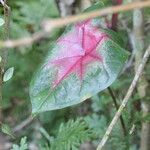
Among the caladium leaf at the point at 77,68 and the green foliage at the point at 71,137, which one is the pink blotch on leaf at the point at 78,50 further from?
the green foliage at the point at 71,137

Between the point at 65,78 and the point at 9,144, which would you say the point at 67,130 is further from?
the point at 9,144

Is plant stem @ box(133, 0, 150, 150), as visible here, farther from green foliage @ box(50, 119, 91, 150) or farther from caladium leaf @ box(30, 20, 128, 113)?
caladium leaf @ box(30, 20, 128, 113)

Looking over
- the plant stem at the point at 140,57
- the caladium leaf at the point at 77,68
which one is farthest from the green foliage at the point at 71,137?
the caladium leaf at the point at 77,68

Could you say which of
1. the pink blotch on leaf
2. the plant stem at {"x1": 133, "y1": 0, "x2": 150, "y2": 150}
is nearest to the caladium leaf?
the pink blotch on leaf

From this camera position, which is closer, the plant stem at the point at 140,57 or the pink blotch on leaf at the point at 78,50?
the pink blotch on leaf at the point at 78,50

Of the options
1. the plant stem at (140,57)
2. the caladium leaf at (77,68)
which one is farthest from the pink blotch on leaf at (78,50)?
the plant stem at (140,57)

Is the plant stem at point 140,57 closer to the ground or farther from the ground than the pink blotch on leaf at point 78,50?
closer to the ground

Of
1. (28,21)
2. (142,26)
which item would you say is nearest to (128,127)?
(142,26)
